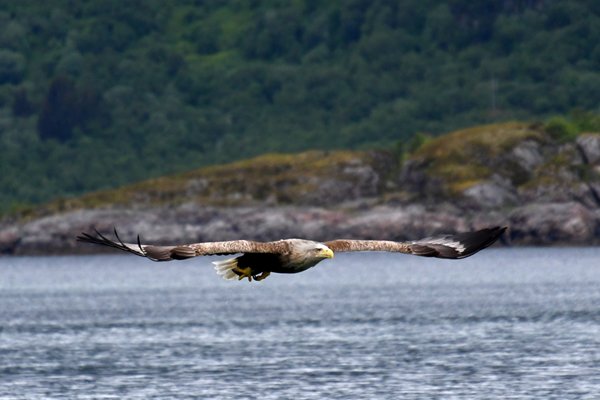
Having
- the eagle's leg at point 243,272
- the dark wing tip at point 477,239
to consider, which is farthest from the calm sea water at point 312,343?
the eagle's leg at point 243,272

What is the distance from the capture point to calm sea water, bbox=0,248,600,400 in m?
65.8

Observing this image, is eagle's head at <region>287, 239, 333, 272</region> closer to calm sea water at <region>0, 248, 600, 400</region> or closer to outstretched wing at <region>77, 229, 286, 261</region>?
outstretched wing at <region>77, 229, 286, 261</region>

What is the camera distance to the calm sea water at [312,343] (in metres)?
65.8

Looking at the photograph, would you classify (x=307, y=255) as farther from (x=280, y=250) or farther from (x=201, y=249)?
(x=201, y=249)

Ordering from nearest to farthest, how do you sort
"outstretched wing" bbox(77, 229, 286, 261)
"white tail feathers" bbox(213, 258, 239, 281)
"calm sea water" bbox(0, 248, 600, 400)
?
"outstretched wing" bbox(77, 229, 286, 261) < "white tail feathers" bbox(213, 258, 239, 281) < "calm sea water" bbox(0, 248, 600, 400)

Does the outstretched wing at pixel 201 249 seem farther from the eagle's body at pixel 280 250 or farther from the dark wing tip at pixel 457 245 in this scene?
the dark wing tip at pixel 457 245

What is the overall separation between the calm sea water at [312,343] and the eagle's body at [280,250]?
26341mm

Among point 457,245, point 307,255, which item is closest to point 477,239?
point 457,245

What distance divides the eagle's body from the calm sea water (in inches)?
1037

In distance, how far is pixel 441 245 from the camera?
35.4m

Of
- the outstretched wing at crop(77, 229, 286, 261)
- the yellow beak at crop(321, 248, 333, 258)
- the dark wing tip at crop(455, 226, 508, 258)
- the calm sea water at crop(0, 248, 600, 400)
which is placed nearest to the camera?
the yellow beak at crop(321, 248, 333, 258)

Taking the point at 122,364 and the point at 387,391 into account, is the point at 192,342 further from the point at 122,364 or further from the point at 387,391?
the point at 387,391

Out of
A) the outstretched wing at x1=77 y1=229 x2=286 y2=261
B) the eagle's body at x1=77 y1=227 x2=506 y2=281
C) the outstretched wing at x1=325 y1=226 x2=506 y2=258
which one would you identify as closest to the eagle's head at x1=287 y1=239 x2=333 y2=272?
the eagle's body at x1=77 y1=227 x2=506 y2=281

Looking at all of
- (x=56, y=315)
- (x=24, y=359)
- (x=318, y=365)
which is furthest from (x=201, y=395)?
(x=56, y=315)
